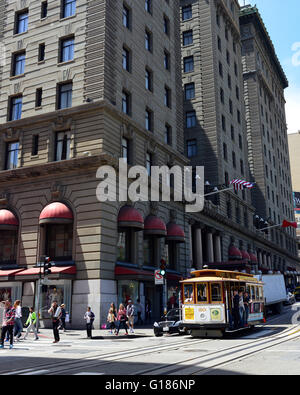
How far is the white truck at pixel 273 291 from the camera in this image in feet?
108

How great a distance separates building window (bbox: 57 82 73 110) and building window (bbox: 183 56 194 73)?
28028mm

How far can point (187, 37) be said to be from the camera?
5800 centimetres

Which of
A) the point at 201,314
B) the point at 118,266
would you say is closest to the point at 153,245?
the point at 118,266

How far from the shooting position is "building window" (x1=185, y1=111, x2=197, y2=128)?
181 feet

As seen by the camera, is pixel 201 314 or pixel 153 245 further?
pixel 153 245

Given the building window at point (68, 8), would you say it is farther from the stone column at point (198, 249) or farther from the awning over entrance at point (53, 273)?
the stone column at point (198, 249)

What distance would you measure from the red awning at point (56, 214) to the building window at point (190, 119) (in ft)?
98.2

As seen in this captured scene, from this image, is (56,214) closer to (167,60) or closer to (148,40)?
(148,40)

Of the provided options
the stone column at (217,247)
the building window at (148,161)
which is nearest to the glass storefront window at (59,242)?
the building window at (148,161)

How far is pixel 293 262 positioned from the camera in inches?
3863
